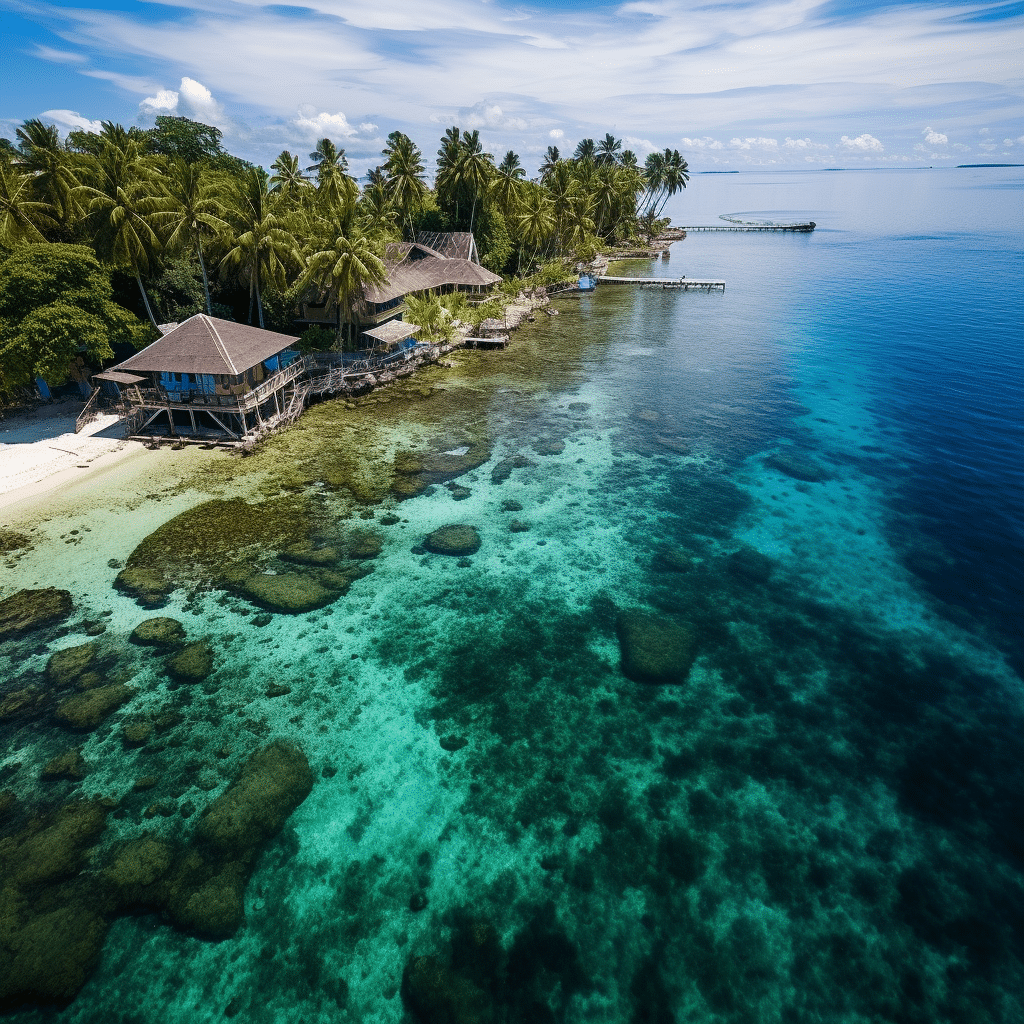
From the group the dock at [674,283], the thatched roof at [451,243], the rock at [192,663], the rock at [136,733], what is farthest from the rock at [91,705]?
the dock at [674,283]

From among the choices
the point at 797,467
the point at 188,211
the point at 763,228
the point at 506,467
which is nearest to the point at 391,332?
the point at 188,211

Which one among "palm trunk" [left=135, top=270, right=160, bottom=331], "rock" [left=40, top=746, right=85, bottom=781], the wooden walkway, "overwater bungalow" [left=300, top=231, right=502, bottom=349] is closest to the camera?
"rock" [left=40, top=746, right=85, bottom=781]

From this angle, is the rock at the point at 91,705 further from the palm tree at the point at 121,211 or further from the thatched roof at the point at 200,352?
the palm tree at the point at 121,211

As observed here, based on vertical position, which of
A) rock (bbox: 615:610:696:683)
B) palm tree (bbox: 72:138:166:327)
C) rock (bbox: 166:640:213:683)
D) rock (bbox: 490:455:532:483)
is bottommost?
rock (bbox: 615:610:696:683)

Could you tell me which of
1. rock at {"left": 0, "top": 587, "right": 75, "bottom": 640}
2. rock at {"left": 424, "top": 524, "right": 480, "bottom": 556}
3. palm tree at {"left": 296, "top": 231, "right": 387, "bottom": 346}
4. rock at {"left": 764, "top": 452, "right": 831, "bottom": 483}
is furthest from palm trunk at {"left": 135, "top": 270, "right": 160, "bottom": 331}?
rock at {"left": 764, "top": 452, "right": 831, "bottom": 483}

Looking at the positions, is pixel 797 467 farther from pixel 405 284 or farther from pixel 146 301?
pixel 146 301

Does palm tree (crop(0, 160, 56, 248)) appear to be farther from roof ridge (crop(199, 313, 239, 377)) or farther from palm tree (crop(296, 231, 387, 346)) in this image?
palm tree (crop(296, 231, 387, 346))

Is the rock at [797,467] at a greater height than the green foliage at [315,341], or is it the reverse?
the green foliage at [315,341]
